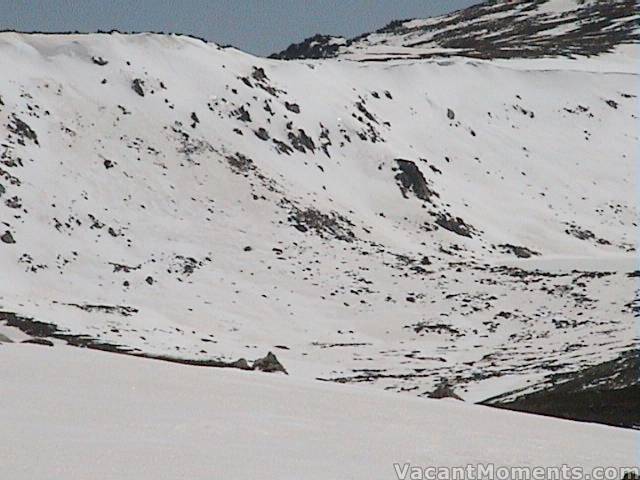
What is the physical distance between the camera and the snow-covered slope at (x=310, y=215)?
3108 cm

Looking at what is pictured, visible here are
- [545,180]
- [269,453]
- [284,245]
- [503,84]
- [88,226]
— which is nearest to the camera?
[269,453]

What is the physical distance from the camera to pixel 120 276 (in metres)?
36.7

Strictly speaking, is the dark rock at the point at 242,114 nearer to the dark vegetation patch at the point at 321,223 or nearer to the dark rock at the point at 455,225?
the dark vegetation patch at the point at 321,223

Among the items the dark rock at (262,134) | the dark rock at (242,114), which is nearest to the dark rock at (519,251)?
the dark rock at (262,134)

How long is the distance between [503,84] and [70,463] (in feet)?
236

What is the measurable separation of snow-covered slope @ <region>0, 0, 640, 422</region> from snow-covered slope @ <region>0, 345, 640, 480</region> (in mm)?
11878

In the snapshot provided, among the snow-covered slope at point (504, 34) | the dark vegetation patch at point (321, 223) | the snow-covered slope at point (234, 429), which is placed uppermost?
the snow-covered slope at point (504, 34)

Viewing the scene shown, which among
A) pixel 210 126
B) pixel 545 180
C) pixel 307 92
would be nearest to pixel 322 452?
pixel 210 126

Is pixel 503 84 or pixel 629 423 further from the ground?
pixel 503 84

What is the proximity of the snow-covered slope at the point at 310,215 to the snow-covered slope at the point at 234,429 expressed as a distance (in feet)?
39.0

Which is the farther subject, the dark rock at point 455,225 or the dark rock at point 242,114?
the dark rock at point 242,114

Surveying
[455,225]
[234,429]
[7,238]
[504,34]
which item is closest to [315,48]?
[504,34]

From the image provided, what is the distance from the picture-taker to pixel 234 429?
7965mm

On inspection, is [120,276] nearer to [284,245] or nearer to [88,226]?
[88,226]
